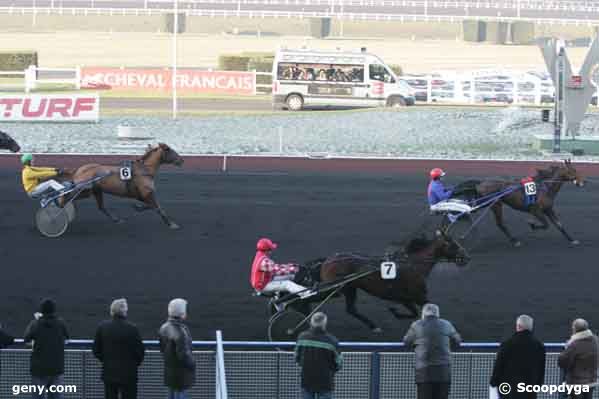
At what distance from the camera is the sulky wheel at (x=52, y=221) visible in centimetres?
1711

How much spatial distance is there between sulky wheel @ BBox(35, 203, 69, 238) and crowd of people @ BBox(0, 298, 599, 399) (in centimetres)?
831

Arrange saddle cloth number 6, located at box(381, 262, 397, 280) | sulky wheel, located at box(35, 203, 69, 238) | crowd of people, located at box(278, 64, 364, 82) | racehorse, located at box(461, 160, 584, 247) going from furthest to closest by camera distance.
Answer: crowd of people, located at box(278, 64, 364, 82) → sulky wheel, located at box(35, 203, 69, 238) → racehorse, located at box(461, 160, 584, 247) → saddle cloth number 6, located at box(381, 262, 397, 280)

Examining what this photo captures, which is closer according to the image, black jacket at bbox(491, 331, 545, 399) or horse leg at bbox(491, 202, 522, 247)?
black jacket at bbox(491, 331, 545, 399)

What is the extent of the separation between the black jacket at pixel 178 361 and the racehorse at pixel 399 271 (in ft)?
9.40

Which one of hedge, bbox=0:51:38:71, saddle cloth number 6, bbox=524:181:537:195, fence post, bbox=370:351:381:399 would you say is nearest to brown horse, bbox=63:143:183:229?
saddle cloth number 6, bbox=524:181:537:195

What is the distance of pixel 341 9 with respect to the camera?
222 feet

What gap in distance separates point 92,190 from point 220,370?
9547mm

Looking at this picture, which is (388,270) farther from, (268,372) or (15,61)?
(15,61)

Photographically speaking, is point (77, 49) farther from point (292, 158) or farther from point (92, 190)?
point (92, 190)

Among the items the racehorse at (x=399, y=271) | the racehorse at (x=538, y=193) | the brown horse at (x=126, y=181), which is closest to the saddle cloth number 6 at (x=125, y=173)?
the brown horse at (x=126, y=181)

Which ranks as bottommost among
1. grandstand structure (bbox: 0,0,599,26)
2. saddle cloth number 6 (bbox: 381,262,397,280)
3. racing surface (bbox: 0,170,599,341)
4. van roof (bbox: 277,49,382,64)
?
racing surface (bbox: 0,170,599,341)

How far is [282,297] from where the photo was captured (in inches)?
449

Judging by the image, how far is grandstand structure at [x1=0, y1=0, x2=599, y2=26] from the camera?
66.2m

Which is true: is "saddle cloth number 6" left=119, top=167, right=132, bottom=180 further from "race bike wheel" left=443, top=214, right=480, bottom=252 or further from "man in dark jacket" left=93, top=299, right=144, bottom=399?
"man in dark jacket" left=93, top=299, right=144, bottom=399
